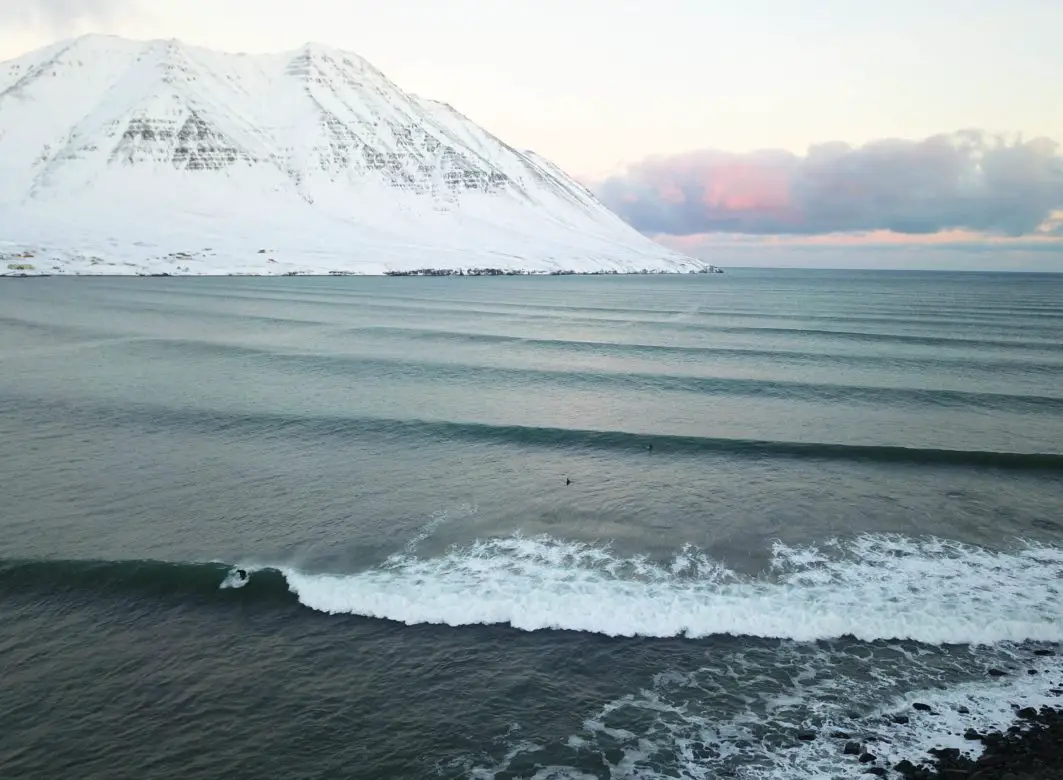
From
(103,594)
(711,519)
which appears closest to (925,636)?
(711,519)

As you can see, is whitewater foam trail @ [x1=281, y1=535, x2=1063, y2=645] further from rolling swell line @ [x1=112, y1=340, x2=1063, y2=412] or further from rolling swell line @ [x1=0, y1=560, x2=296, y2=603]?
rolling swell line @ [x1=112, y1=340, x2=1063, y2=412]

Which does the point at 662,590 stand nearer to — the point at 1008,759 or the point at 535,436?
the point at 1008,759

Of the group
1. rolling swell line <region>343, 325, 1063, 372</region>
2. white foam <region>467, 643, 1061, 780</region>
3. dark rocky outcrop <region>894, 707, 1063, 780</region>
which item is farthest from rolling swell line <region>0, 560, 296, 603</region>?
rolling swell line <region>343, 325, 1063, 372</region>

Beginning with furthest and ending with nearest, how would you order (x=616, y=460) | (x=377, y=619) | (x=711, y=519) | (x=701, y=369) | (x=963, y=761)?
(x=701, y=369), (x=616, y=460), (x=711, y=519), (x=377, y=619), (x=963, y=761)

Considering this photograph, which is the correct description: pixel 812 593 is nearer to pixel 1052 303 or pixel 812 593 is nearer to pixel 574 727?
pixel 574 727

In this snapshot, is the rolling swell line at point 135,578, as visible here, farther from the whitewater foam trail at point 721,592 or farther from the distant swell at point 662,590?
the whitewater foam trail at point 721,592
